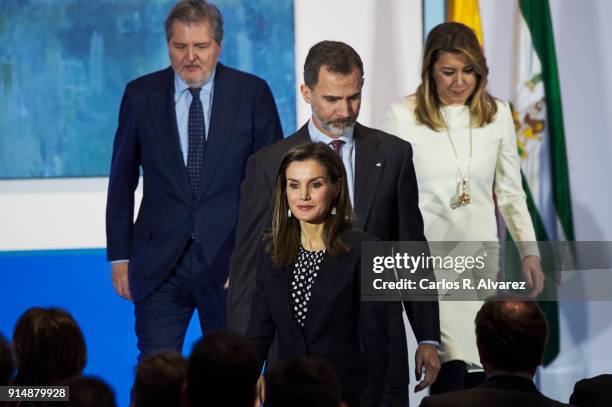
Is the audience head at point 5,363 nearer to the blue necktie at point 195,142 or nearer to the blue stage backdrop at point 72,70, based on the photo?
the blue necktie at point 195,142

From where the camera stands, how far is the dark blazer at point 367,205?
15.0 feet

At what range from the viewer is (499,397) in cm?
339

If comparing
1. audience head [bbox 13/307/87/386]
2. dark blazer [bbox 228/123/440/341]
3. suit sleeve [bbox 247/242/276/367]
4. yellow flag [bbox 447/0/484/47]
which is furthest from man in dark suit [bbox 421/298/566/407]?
yellow flag [bbox 447/0/484/47]

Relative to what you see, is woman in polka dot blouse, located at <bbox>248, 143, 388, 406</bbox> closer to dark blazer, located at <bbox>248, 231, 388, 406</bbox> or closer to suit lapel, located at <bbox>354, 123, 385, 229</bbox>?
dark blazer, located at <bbox>248, 231, 388, 406</bbox>

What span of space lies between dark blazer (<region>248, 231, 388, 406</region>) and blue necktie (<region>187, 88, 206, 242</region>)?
1349mm

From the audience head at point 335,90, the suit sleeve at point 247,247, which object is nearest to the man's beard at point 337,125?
the audience head at point 335,90

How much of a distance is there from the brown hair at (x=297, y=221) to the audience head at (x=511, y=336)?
0.73 metres

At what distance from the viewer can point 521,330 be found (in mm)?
3477

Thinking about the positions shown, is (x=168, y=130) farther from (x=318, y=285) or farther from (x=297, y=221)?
(x=318, y=285)

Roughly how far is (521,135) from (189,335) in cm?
200

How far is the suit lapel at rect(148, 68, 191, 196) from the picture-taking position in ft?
17.7

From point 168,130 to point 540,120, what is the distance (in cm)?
212

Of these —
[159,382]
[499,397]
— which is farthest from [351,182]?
[159,382]

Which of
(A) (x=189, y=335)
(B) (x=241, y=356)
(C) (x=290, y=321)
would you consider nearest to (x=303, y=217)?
(C) (x=290, y=321)
